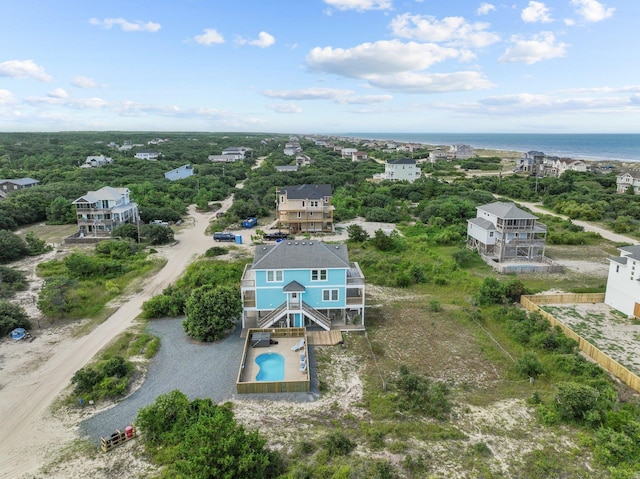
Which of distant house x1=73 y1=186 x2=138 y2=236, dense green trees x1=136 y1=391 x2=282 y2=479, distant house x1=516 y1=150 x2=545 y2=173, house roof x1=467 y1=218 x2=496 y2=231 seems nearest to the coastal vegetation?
dense green trees x1=136 y1=391 x2=282 y2=479

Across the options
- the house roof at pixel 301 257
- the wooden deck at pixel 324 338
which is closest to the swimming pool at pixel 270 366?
the wooden deck at pixel 324 338

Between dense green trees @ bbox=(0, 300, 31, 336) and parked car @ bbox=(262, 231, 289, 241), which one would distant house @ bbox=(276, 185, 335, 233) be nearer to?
parked car @ bbox=(262, 231, 289, 241)

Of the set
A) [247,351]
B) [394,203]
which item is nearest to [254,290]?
[247,351]

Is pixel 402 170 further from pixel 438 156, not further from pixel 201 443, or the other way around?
pixel 201 443

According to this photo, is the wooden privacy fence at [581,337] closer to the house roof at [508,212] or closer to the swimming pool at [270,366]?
the house roof at [508,212]

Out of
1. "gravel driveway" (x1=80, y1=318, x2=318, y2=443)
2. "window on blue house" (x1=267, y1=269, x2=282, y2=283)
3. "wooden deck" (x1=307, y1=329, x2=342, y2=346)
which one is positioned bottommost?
"gravel driveway" (x1=80, y1=318, x2=318, y2=443)

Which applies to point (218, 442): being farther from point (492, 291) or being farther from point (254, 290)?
point (492, 291)
